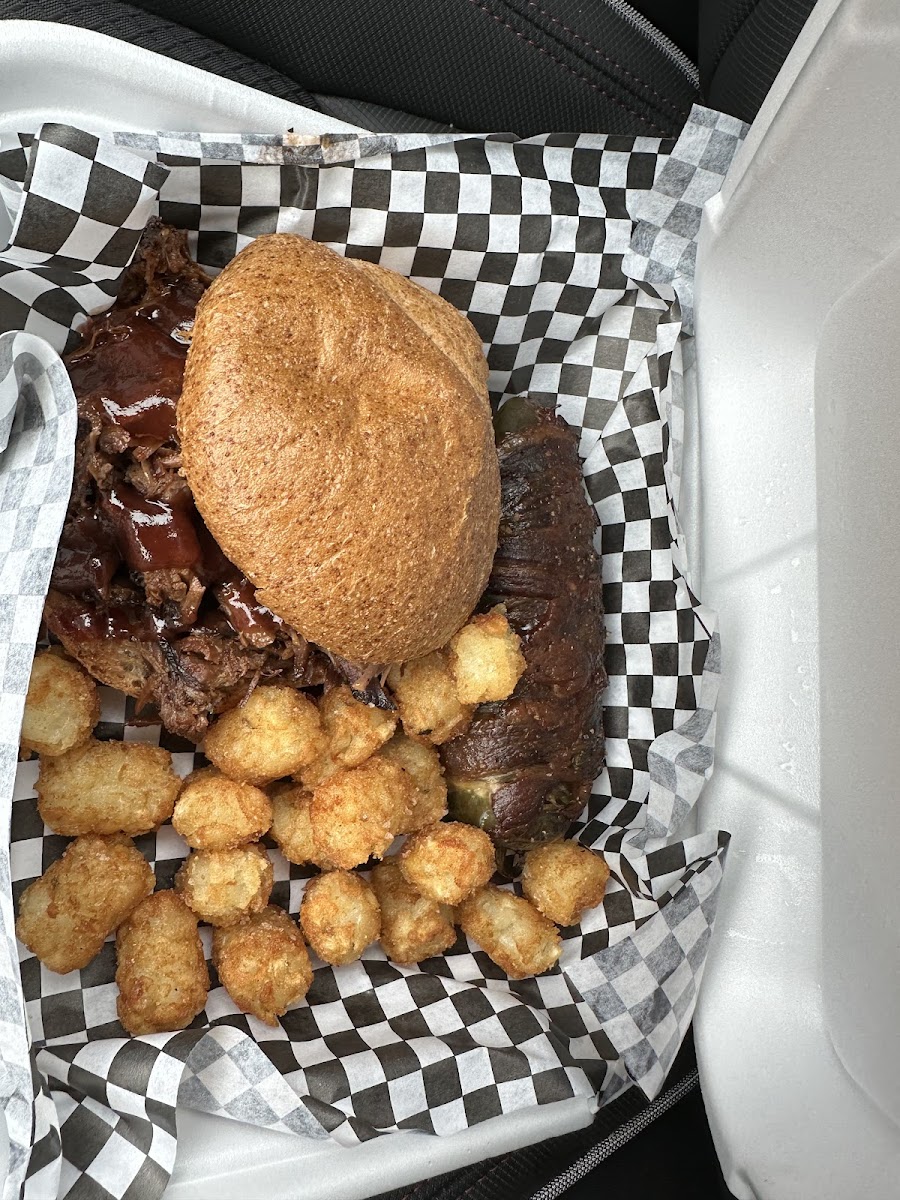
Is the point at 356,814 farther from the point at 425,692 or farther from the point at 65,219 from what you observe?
the point at 65,219

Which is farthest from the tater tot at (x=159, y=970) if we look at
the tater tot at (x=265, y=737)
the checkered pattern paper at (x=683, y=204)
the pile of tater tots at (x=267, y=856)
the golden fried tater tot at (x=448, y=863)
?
the checkered pattern paper at (x=683, y=204)

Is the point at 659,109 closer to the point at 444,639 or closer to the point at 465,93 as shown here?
the point at 465,93

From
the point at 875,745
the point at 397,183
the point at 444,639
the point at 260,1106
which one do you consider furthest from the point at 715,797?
the point at 397,183

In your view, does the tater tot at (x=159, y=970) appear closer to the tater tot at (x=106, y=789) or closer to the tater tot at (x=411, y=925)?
the tater tot at (x=106, y=789)

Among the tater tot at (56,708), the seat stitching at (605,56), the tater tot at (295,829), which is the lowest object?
the tater tot at (295,829)

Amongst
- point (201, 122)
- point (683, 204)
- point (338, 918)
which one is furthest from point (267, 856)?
point (683, 204)

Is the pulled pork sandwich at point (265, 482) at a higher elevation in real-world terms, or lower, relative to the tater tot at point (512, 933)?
higher

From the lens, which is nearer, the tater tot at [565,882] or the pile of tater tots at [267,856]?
the pile of tater tots at [267,856]
